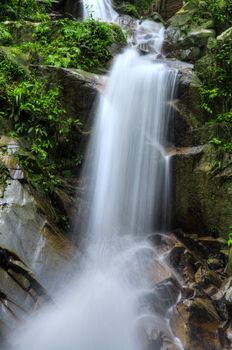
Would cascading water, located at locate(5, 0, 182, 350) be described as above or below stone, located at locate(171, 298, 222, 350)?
above

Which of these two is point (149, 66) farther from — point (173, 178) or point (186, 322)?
point (186, 322)

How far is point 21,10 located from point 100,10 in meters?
4.83

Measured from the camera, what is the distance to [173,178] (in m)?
8.38

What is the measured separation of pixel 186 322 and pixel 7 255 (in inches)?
117

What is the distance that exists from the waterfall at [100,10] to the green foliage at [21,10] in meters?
2.98

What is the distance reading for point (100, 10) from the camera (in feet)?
55.3

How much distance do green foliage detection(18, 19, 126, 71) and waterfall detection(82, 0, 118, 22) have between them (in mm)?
4412

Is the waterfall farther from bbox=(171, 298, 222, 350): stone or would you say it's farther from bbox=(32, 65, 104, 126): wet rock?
bbox=(171, 298, 222, 350): stone

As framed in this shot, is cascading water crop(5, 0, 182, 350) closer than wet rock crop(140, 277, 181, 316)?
Yes

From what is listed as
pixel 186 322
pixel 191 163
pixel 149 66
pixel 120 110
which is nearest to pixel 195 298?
pixel 186 322

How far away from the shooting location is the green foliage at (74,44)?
9945mm

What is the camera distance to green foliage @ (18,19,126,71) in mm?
9945

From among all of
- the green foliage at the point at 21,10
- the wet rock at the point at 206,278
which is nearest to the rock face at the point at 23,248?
the wet rock at the point at 206,278

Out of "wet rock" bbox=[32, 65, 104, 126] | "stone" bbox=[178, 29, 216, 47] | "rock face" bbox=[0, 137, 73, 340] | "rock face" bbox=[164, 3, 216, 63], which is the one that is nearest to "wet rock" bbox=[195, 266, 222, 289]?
"rock face" bbox=[0, 137, 73, 340]
